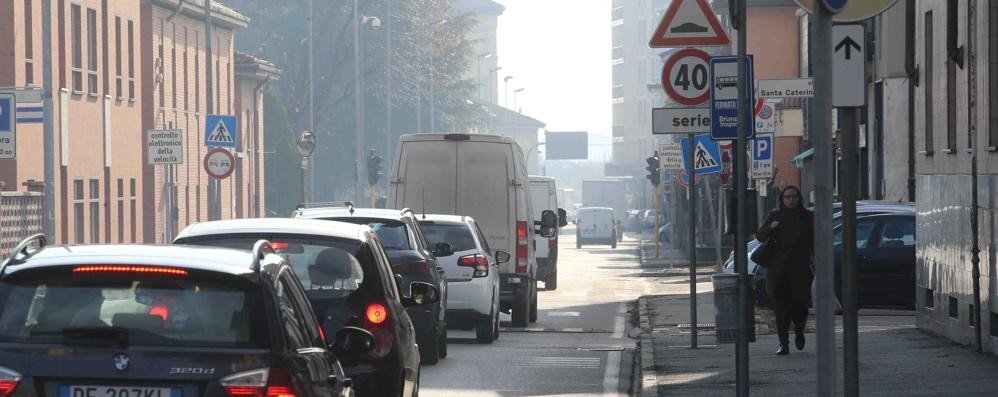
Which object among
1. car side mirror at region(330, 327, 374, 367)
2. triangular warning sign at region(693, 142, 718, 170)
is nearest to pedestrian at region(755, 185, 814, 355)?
triangular warning sign at region(693, 142, 718, 170)

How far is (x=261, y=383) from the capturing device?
20.7 ft

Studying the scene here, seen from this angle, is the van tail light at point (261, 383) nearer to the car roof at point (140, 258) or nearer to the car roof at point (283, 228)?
the car roof at point (140, 258)

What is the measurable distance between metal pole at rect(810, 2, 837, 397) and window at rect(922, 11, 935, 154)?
476 inches

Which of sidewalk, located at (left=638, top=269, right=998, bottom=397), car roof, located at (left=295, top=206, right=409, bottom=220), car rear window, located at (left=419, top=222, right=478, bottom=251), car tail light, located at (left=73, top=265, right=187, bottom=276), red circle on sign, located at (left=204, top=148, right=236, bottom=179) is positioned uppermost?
red circle on sign, located at (left=204, top=148, right=236, bottom=179)

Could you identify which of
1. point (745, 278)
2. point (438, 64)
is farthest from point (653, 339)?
point (438, 64)

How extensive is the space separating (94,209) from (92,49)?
12.4ft

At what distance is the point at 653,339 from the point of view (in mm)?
20719

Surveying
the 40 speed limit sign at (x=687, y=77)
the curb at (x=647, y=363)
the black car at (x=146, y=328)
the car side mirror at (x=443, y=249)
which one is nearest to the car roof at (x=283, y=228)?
the curb at (x=647, y=363)

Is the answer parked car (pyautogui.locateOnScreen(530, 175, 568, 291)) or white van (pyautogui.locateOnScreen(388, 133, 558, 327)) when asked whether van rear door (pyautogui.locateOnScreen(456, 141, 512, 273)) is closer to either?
white van (pyautogui.locateOnScreen(388, 133, 558, 327))

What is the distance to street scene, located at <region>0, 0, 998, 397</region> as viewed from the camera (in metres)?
6.57

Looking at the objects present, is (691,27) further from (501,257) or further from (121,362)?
(121,362)

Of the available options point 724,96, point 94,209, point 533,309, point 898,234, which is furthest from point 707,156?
point 94,209

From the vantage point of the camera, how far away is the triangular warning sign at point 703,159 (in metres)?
23.9

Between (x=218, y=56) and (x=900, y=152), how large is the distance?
111 feet
